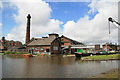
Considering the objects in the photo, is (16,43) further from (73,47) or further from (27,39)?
(73,47)

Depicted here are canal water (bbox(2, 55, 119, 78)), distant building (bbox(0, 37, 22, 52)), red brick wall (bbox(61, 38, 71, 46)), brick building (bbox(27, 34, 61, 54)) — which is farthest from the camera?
distant building (bbox(0, 37, 22, 52))

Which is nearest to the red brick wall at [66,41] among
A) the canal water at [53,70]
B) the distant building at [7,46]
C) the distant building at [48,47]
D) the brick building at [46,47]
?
the distant building at [48,47]

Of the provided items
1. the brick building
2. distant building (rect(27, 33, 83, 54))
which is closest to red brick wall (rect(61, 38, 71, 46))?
distant building (rect(27, 33, 83, 54))

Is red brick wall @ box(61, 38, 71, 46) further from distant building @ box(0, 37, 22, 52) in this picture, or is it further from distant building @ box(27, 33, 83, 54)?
distant building @ box(0, 37, 22, 52)

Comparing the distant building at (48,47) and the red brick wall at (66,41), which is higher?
the red brick wall at (66,41)

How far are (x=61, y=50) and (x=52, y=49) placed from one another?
7.02m

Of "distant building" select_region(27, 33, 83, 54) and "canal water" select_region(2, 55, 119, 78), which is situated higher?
"distant building" select_region(27, 33, 83, 54)

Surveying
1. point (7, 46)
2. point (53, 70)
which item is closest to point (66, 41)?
point (7, 46)

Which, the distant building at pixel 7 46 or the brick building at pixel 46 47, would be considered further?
the distant building at pixel 7 46

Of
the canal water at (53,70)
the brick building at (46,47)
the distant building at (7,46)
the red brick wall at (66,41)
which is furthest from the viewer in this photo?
the distant building at (7,46)

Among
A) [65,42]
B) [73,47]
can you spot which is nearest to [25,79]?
[73,47]

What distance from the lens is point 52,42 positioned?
4425 centimetres

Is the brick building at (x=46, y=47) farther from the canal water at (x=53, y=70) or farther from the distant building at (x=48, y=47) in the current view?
the canal water at (x=53, y=70)

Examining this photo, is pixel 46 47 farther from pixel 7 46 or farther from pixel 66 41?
pixel 7 46
